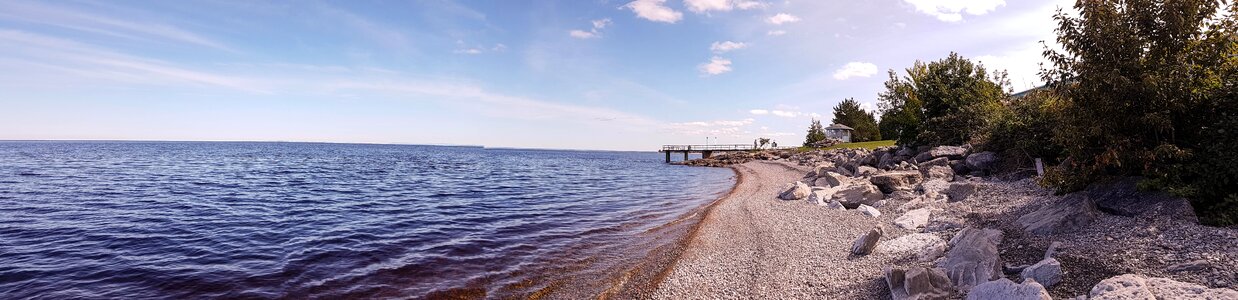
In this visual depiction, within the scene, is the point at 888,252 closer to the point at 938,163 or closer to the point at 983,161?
the point at 983,161

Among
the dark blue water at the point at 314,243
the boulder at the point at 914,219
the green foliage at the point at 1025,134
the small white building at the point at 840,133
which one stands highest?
the small white building at the point at 840,133

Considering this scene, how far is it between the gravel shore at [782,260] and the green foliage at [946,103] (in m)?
17.3

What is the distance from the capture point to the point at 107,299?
30.3ft

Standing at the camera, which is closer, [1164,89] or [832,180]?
[1164,89]

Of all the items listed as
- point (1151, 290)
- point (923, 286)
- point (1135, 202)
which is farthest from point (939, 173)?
point (1151, 290)

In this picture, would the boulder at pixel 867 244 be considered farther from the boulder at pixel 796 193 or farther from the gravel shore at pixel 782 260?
the boulder at pixel 796 193

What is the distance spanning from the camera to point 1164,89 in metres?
8.62

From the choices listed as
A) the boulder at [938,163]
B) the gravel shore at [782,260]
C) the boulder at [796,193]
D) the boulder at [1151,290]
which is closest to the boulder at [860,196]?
the gravel shore at [782,260]

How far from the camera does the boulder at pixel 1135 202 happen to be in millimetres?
7992

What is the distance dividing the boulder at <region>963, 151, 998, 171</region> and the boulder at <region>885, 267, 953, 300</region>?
15.3 m

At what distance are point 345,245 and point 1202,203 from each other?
17733 millimetres

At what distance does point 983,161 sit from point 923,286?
1594 cm

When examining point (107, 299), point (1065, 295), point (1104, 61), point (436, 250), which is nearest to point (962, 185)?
point (1104, 61)

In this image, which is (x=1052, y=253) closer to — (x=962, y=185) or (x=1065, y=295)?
(x=1065, y=295)
